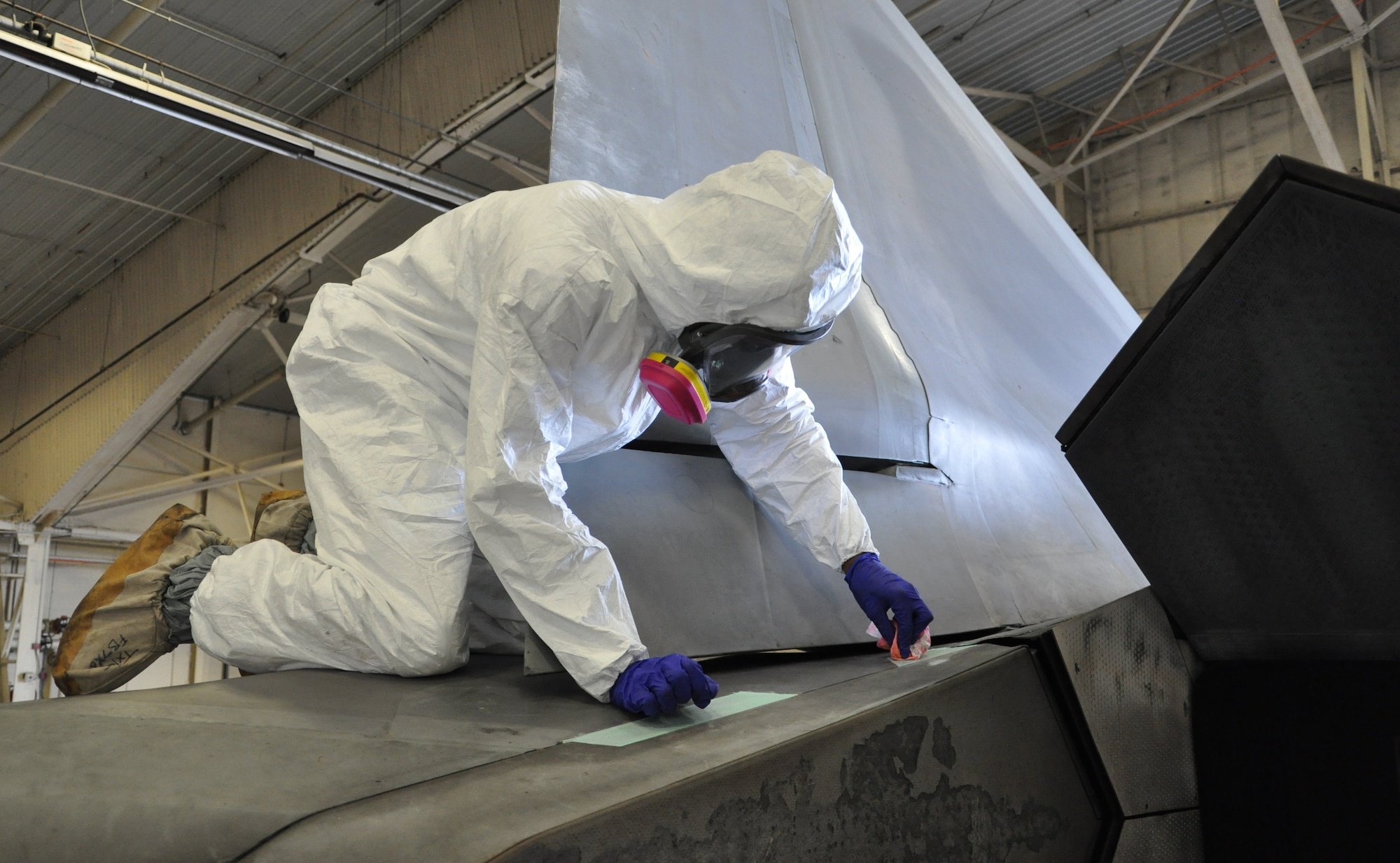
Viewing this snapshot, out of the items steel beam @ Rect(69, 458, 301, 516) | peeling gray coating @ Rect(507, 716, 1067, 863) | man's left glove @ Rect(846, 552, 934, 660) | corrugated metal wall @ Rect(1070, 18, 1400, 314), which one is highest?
corrugated metal wall @ Rect(1070, 18, 1400, 314)

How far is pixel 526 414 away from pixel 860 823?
91 centimetres

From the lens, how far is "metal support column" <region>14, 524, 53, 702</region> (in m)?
9.54

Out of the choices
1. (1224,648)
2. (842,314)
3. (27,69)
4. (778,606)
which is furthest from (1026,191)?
(27,69)

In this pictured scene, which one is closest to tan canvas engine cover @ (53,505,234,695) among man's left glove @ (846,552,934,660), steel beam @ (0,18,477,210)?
man's left glove @ (846,552,934,660)

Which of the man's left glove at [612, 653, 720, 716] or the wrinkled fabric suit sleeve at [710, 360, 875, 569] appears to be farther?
the wrinkled fabric suit sleeve at [710, 360, 875, 569]

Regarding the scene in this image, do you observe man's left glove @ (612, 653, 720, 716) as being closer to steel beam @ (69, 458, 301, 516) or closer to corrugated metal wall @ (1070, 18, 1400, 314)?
steel beam @ (69, 458, 301, 516)

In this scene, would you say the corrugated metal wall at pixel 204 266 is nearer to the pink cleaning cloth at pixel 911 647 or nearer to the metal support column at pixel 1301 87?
the metal support column at pixel 1301 87

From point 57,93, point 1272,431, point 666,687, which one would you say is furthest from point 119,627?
point 57,93

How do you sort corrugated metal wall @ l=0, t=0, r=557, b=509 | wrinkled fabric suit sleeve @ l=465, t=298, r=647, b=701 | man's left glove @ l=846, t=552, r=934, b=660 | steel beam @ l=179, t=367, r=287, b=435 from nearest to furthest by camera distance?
wrinkled fabric suit sleeve @ l=465, t=298, r=647, b=701, man's left glove @ l=846, t=552, r=934, b=660, corrugated metal wall @ l=0, t=0, r=557, b=509, steel beam @ l=179, t=367, r=287, b=435

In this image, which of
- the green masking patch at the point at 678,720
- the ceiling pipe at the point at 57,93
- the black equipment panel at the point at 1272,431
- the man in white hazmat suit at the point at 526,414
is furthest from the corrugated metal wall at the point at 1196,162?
the green masking patch at the point at 678,720

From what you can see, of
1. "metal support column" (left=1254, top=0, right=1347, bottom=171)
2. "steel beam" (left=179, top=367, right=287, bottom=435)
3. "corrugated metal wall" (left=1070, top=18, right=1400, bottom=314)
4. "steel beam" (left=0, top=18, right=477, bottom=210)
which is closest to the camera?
"steel beam" (left=0, top=18, right=477, bottom=210)

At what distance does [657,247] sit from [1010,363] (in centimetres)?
164

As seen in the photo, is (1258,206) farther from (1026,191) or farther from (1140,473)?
(1026,191)

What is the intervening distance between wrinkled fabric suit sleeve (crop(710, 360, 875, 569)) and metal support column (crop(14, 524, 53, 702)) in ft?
32.8
